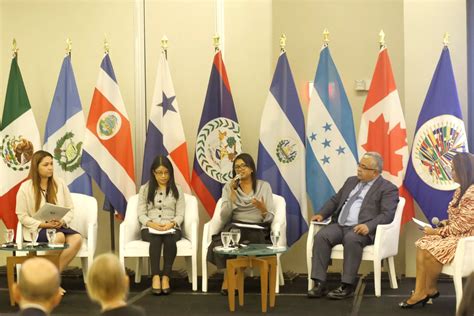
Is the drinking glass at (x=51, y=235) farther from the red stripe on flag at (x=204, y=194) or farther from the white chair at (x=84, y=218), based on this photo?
the red stripe on flag at (x=204, y=194)

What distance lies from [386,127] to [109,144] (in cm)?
243

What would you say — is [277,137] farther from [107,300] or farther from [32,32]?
[107,300]

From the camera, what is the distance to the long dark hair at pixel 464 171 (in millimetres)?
5906

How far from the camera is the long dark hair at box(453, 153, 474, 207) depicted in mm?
5906

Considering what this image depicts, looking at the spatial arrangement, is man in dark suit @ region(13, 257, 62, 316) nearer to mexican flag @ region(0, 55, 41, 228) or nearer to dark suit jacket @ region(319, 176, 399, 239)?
dark suit jacket @ region(319, 176, 399, 239)

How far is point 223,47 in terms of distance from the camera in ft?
25.7

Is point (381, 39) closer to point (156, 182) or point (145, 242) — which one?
point (156, 182)

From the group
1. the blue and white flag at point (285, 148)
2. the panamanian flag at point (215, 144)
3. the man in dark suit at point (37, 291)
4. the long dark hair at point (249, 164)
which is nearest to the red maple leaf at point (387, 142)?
the blue and white flag at point (285, 148)

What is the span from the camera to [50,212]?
21.6ft

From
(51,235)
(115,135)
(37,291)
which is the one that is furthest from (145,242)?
(37,291)

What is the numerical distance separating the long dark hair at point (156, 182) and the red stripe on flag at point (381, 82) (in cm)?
178

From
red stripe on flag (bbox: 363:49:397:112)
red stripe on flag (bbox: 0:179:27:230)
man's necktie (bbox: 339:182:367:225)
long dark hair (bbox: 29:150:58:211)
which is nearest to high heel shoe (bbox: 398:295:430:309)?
man's necktie (bbox: 339:182:367:225)

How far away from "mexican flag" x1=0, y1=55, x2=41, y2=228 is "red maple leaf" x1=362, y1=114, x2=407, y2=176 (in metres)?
2.96

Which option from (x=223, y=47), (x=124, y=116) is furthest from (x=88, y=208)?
(x=223, y=47)
